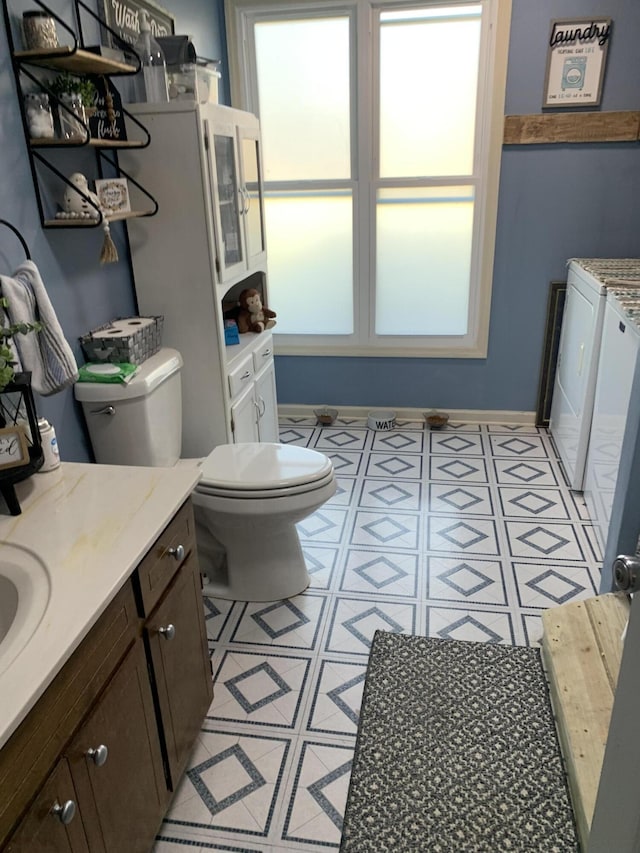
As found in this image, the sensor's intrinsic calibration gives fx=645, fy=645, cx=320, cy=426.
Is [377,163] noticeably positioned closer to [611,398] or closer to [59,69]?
[611,398]

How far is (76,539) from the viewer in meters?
1.26

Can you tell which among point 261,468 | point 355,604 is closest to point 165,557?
point 261,468

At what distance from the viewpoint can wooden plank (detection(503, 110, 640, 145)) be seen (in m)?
3.00

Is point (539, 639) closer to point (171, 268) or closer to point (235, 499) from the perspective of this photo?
point (235, 499)

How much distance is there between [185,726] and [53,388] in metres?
0.88

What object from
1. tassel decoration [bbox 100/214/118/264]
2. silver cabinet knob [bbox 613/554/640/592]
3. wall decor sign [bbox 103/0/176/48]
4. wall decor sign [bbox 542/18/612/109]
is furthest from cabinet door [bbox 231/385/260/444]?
wall decor sign [bbox 542/18/612/109]

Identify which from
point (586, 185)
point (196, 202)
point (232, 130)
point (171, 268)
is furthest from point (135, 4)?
point (586, 185)

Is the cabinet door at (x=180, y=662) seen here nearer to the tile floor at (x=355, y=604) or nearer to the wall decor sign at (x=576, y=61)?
the tile floor at (x=355, y=604)

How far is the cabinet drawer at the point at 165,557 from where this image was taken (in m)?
1.29

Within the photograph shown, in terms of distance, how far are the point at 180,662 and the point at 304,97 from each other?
2863 millimetres

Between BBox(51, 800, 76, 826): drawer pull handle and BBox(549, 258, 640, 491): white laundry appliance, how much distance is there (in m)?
2.29

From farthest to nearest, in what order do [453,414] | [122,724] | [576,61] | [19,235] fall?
[453,414], [576,61], [19,235], [122,724]

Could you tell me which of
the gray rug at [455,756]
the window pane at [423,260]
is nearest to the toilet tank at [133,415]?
the gray rug at [455,756]

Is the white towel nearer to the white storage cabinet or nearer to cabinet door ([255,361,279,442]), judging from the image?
the white storage cabinet
